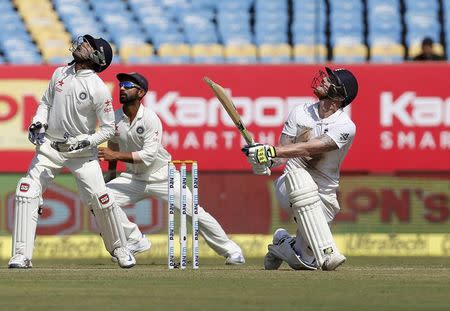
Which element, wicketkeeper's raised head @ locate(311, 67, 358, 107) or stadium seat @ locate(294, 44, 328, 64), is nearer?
wicketkeeper's raised head @ locate(311, 67, 358, 107)

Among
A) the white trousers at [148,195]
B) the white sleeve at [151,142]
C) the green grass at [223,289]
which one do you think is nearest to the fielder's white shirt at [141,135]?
the white sleeve at [151,142]

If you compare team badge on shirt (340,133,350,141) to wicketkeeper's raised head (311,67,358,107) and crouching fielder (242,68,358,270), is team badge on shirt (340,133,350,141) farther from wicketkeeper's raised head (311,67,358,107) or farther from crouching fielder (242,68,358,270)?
wicketkeeper's raised head (311,67,358,107)

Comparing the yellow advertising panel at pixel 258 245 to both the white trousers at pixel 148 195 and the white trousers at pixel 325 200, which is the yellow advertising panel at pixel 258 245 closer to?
the white trousers at pixel 148 195

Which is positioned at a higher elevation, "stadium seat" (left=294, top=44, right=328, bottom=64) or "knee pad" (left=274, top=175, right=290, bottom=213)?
"stadium seat" (left=294, top=44, right=328, bottom=64)

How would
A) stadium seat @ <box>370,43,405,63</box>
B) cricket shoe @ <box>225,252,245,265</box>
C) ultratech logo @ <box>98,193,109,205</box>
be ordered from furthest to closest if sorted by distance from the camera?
1. stadium seat @ <box>370,43,405,63</box>
2. cricket shoe @ <box>225,252,245,265</box>
3. ultratech logo @ <box>98,193,109,205</box>

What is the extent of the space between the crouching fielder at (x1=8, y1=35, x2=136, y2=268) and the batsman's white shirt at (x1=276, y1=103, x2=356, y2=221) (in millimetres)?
1493

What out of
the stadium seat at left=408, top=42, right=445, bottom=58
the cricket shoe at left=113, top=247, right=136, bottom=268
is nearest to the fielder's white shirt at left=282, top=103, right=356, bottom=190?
the cricket shoe at left=113, top=247, right=136, bottom=268

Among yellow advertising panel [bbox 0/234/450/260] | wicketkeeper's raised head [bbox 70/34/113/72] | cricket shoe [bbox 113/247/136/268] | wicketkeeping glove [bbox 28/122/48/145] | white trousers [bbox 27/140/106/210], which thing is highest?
wicketkeeper's raised head [bbox 70/34/113/72]

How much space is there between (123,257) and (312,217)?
169 centimetres

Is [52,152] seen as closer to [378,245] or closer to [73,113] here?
[73,113]

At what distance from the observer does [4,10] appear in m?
18.5

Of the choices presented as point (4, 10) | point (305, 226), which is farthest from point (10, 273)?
point (4, 10)

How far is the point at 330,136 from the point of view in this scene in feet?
35.0

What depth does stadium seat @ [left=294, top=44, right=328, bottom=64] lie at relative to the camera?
1709cm
